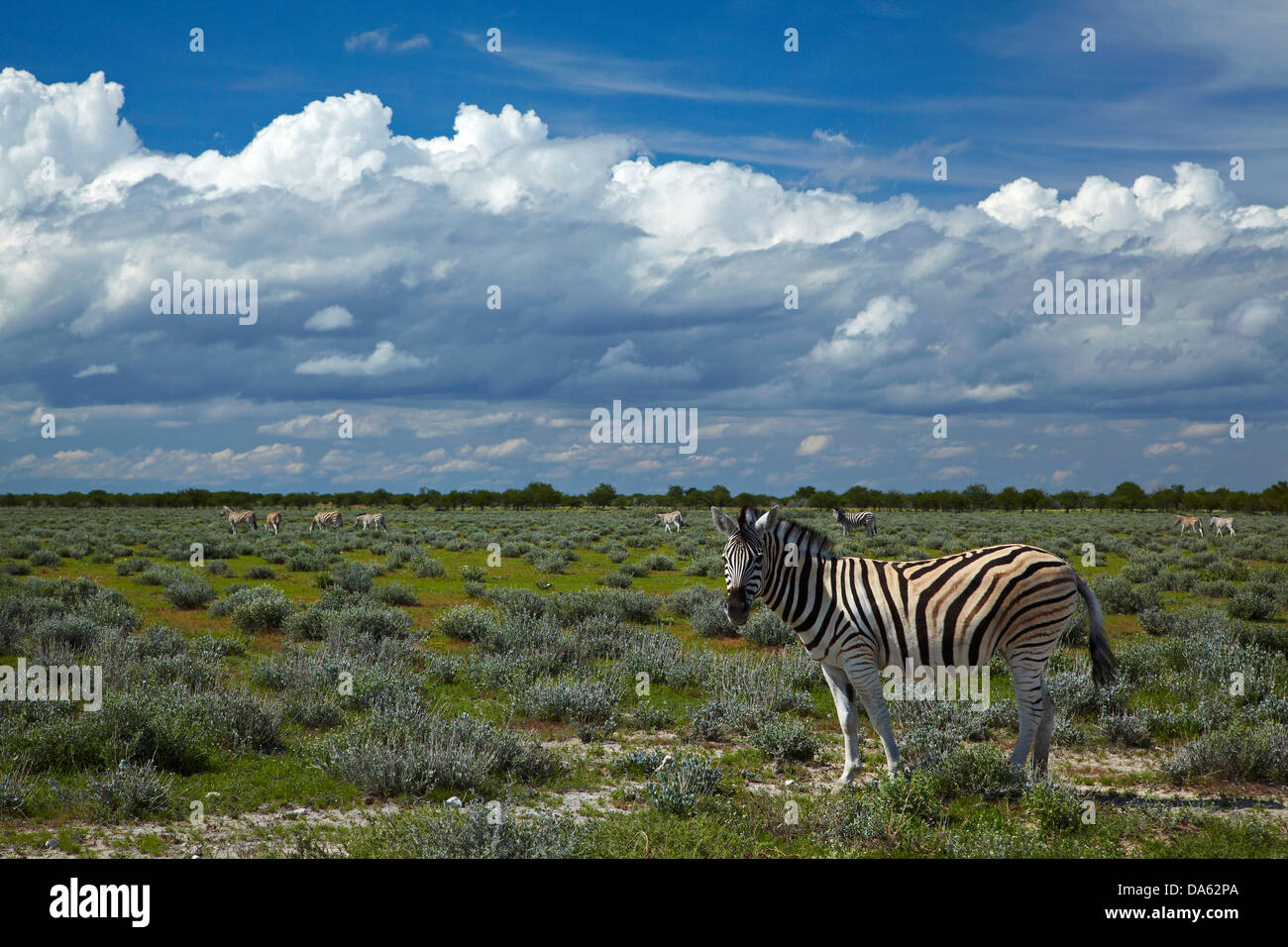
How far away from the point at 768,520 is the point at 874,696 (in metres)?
1.98

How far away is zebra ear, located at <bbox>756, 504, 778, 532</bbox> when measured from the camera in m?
7.64

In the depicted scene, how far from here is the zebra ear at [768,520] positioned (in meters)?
7.64

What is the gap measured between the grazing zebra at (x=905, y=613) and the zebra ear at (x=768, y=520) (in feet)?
0.04

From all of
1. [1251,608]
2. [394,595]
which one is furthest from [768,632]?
[1251,608]

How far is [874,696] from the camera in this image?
7555mm

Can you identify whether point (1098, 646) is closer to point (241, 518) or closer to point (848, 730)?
point (848, 730)

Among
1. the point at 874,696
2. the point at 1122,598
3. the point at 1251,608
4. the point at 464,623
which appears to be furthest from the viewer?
the point at 1122,598

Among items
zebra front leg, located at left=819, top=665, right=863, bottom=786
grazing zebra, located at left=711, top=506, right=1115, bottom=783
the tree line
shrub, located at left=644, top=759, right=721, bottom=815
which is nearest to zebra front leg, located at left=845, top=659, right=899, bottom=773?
grazing zebra, located at left=711, top=506, right=1115, bottom=783

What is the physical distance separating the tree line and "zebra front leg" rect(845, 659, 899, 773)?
92.3 metres

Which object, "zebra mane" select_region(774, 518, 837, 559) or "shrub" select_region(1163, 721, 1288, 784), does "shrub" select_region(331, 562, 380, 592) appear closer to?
"zebra mane" select_region(774, 518, 837, 559)

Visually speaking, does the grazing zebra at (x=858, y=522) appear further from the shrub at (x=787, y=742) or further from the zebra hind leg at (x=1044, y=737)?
the zebra hind leg at (x=1044, y=737)
